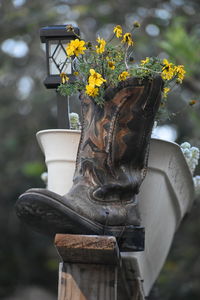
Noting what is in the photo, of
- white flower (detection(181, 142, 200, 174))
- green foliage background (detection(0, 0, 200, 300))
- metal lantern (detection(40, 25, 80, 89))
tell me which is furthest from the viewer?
green foliage background (detection(0, 0, 200, 300))

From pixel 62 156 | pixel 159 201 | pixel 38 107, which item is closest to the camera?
pixel 62 156

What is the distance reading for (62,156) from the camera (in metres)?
1.92

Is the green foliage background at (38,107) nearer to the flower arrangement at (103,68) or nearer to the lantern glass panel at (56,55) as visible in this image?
the lantern glass panel at (56,55)

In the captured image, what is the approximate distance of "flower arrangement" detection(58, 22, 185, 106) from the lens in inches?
65.7

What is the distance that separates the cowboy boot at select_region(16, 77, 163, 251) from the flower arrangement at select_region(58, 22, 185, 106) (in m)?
0.03

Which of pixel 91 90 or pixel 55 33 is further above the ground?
pixel 55 33

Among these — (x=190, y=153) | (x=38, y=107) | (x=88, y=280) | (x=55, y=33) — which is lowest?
(x=38, y=107)

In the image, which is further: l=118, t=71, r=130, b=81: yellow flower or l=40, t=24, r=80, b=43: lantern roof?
l=40, t=24, r=80, b=43: lantern roof

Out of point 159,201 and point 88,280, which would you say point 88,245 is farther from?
point 159,201

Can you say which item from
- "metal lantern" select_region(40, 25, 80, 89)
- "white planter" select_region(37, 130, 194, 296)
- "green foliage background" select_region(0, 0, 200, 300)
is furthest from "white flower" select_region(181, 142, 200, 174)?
"green foliage background" select_region(0, 0, 200, 300)

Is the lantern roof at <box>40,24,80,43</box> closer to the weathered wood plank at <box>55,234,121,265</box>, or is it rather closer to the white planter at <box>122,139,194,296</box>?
the white planter at <box>122,139,194,296</box>

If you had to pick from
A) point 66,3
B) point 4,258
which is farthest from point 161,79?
point 4,258

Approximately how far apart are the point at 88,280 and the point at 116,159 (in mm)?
286

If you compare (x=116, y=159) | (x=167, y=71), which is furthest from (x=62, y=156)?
(x=167, y=71)
